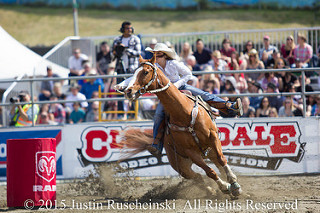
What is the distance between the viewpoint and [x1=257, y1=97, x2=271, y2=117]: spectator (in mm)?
11789

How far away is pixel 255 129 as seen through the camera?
11.1m

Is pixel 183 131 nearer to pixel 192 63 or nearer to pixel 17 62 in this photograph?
pixel 192 63

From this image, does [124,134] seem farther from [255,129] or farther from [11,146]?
[255,129]

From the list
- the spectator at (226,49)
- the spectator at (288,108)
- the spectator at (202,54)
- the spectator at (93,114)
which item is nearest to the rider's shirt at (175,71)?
the spectator at (288,108)

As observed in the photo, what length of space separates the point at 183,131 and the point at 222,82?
536 cm

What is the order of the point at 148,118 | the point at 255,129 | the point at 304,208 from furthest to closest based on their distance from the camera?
1. the point at 148,118
2. the point at 255,129
3. the point at 304,208

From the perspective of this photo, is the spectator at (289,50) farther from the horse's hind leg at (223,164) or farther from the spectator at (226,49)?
the horse's hind leg at (223,164)

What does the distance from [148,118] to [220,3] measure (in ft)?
83.2

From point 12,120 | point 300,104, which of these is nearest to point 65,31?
point 12,120

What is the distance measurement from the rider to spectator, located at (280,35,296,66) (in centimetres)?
585

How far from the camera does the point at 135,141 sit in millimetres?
9297

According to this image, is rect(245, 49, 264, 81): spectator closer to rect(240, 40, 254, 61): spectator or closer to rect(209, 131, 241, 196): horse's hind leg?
rect(240, 40, 254, 61): spectator

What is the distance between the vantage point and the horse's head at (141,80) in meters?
7.03

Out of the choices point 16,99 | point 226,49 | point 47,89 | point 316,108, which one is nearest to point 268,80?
point 316,108
